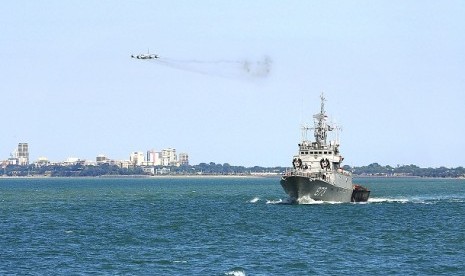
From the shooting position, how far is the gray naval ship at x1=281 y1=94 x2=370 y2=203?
470 feet

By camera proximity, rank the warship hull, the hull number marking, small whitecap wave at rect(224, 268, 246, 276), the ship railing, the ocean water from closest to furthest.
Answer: small whitecap wave at rect(224, 268, 246, 276), the ocean water, the warship hull, the ship railing, the hull number marking

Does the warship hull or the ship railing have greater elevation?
the ship railing

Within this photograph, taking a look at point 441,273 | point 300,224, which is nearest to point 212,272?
point 441,273

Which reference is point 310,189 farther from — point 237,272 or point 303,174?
point 237,272

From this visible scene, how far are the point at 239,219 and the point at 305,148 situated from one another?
33.1 meters

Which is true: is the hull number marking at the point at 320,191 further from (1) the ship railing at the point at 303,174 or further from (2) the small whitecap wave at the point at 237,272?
(2) the small whitecap wave at the point at 237,272

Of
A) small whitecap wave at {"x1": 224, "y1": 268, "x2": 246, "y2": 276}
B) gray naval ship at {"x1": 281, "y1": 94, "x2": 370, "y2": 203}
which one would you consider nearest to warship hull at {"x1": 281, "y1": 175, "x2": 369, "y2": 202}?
gray naval ship at {"x1": 281, "y1": 94, "x2": 370, "y2": 203}

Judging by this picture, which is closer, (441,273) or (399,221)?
(441,273)

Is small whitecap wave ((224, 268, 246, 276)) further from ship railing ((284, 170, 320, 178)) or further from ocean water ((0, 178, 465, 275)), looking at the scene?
ship railing ((284, 170, 320, 178))

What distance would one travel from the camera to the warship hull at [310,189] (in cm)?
14188

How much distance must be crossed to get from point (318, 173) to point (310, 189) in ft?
9.86

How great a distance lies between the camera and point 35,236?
313 ft

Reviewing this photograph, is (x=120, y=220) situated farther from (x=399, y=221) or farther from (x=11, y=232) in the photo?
(x=399, y=221)

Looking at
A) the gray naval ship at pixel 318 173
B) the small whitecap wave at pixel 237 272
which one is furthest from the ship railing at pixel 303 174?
the small whitecap wave at pixel 237 272
